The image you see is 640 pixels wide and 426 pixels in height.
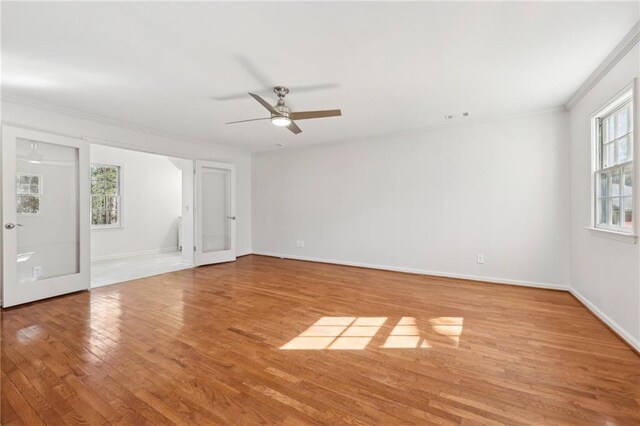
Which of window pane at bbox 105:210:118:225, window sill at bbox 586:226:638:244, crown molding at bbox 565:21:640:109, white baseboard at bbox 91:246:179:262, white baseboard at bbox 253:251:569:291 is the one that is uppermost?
crown molding at bbox 565:21:640:109

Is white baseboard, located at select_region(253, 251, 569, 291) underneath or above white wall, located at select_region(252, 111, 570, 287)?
underneath

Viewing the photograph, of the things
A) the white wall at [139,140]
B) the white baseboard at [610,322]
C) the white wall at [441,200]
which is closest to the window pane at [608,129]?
the white wall at [441,200]

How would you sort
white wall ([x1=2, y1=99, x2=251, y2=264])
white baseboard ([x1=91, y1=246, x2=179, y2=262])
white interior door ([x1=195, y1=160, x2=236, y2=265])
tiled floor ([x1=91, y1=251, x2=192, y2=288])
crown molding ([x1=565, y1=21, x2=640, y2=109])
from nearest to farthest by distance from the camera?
crown molding ([x1=565, y1=21, x2=640, y2=109]), white wall ([x1=2, y1=99, x2=251, y2=264]), tiled floor ([x1=91, y1=251, x2=192, y2=288]), white interior door ([x1=195, y1=160, x2=236, y2=265]), white baseboard ([x1=91, y1=246, x2=179, y2=262])

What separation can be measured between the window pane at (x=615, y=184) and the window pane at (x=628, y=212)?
19 centimetres

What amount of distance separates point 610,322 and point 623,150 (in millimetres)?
1639

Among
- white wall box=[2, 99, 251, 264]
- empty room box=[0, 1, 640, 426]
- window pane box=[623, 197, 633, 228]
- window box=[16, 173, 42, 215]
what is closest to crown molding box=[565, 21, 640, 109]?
empty room box=[0, 1, 640, 426]

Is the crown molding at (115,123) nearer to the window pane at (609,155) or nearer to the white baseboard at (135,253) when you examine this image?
the white baseboard at (135,253)

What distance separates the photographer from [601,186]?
121 inches

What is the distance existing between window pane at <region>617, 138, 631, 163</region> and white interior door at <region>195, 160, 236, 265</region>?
5.94 metres

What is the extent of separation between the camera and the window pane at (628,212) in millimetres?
2558

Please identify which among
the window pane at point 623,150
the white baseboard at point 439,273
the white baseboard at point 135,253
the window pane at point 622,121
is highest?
the window pane at point 622,121

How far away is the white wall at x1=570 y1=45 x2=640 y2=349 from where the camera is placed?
7.77 ft

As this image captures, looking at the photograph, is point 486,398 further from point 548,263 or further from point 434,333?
point 548,263

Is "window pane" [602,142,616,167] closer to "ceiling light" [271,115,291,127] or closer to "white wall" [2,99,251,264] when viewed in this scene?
"ceiling light" [271,115,291,127]
